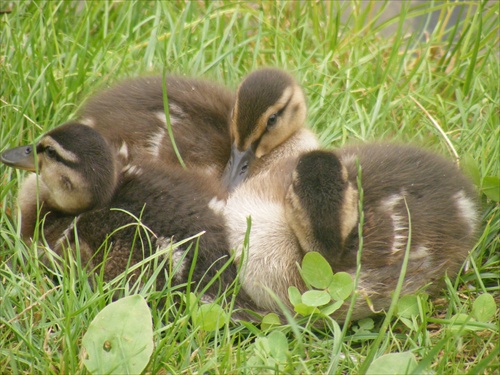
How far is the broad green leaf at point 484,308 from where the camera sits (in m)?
2.32

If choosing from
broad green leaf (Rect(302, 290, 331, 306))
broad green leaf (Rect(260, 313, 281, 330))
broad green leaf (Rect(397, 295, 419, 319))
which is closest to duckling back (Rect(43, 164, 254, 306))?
broad green leaf (Rect(260, 313, 281, 330))

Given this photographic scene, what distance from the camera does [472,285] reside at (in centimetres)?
262

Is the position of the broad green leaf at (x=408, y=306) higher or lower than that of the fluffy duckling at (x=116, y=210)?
lower

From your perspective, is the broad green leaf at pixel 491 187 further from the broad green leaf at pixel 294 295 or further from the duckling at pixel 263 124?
the broad green leaf at pixel 294 295

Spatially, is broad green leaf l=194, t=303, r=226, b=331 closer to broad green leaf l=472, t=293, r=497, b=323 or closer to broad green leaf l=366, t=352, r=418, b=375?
broad green leaf l=366, t=352, r=418, b=375

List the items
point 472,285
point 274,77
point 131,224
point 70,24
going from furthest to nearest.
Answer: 1. point 70,24
2. point 274,77
3. point 472,285
4. point 131,224

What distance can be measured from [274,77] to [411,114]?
0.76 metres

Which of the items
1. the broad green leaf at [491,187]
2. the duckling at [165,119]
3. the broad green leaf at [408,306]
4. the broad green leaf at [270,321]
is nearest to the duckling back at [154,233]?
the broad green leaf at [270,321]

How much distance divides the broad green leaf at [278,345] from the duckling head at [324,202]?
308 mm

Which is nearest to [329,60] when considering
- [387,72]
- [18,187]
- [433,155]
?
[387,72]

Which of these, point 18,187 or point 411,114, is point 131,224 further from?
point 411,114

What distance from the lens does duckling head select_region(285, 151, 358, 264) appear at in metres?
2.24

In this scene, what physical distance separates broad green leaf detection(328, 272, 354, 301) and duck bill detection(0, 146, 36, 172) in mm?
998

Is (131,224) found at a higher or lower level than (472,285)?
higher
